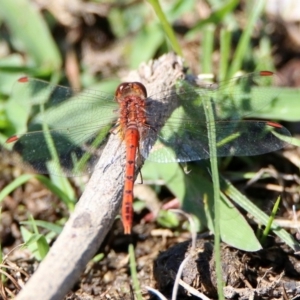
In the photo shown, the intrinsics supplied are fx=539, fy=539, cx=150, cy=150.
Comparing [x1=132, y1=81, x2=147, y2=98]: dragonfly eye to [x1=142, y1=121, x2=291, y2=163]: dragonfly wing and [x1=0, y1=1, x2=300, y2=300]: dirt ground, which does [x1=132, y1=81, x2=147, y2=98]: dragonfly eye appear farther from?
[x1=0, y1=1, x2=300, y2=300]: dirt ground

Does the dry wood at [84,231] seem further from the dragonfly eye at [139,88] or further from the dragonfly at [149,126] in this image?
the dragonfly eye at [139,88]

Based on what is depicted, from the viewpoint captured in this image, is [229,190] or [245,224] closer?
[245,224]

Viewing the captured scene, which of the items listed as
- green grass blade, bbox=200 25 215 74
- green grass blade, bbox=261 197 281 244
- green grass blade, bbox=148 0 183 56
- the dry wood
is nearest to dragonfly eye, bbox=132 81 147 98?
the dry wood

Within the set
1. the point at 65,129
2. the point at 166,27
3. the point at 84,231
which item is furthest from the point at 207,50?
the point at 84,231

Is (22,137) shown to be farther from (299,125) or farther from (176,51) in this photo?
(299,125)

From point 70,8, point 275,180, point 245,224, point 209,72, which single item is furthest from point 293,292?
point 70,8

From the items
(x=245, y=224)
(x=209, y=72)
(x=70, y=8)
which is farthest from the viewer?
(x=70, y=8)

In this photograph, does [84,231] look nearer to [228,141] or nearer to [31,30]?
[228,141]
